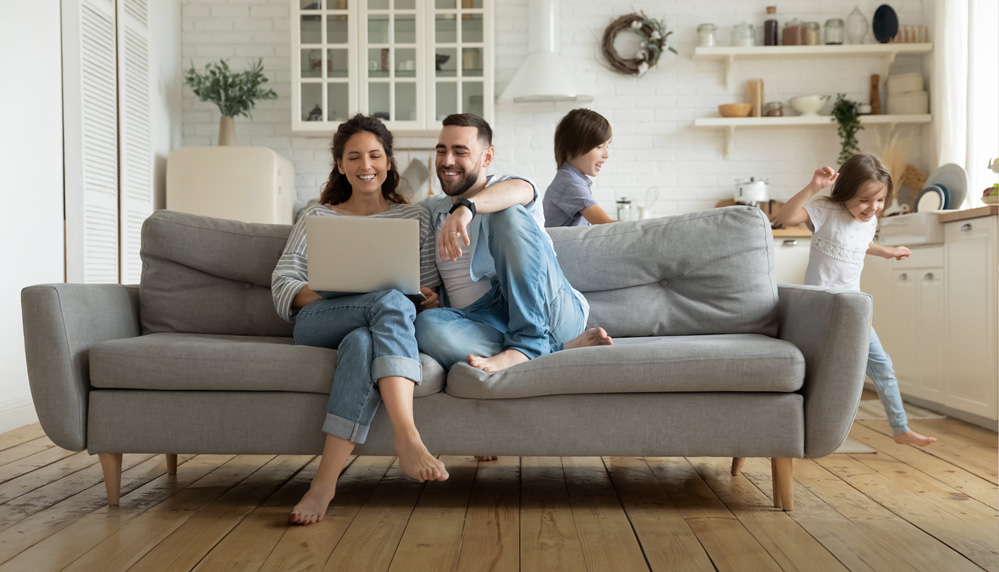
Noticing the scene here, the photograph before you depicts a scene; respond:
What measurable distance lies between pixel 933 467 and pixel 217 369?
212 cm

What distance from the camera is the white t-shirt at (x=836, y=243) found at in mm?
2838

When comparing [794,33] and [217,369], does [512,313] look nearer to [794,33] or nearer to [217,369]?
[217,369]

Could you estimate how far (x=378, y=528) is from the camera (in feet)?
6.20

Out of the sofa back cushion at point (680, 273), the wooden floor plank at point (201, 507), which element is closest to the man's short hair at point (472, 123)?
the sofa back cushion at point (680, 273)

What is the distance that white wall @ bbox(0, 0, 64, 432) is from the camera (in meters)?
3.24

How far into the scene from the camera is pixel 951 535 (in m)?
1.86

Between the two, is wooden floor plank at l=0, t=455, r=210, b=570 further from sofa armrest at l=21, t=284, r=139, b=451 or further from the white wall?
the white wall

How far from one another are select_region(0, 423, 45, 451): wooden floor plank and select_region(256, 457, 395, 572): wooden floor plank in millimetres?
1215

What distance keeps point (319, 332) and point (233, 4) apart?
4.01m

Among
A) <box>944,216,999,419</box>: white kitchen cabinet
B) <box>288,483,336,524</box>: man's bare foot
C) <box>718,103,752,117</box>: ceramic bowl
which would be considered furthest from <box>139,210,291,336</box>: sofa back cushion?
<box>718,103,752,117</box>: ceramic bowl

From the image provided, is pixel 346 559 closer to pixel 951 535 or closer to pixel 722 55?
pixel 951 535

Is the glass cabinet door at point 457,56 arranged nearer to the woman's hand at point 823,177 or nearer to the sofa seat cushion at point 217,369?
the woman's hand at point 823,177

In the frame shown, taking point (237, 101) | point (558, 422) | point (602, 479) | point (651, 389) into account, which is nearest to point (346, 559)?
point (558, 422)

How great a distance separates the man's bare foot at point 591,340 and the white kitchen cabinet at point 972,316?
182cm
